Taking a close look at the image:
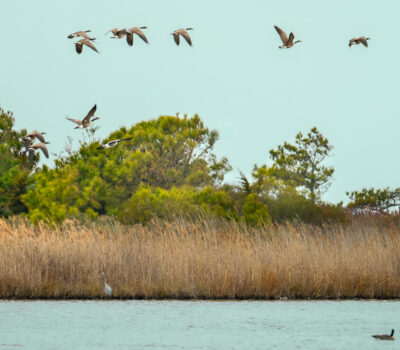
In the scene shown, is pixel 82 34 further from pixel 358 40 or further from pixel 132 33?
pixel 358 40

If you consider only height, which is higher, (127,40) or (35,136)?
(127,40)

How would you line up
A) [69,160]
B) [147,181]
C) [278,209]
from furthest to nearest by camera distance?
[69,160], [147,181], [278,209]

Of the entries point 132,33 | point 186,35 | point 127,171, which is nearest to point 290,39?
point 186,35

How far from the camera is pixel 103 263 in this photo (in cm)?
1503

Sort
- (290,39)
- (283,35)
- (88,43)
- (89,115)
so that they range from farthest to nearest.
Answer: (88,43), (283,35), (290,39), (89,115)

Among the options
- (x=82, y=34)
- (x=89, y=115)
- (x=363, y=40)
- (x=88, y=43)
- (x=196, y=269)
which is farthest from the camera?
(x=363, y=40)
